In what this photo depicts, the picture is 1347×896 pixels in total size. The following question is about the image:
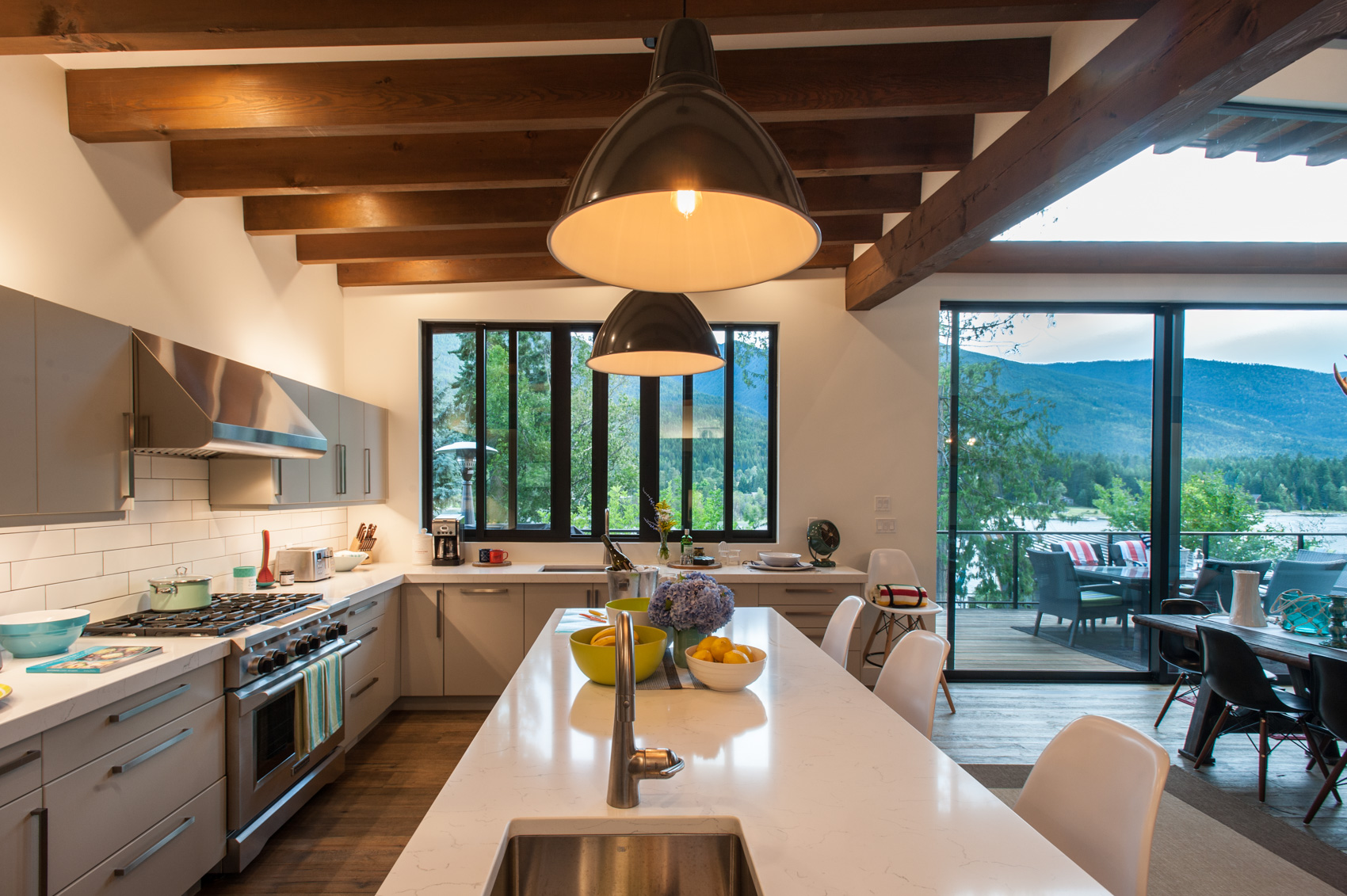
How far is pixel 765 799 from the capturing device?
1263 millimetres

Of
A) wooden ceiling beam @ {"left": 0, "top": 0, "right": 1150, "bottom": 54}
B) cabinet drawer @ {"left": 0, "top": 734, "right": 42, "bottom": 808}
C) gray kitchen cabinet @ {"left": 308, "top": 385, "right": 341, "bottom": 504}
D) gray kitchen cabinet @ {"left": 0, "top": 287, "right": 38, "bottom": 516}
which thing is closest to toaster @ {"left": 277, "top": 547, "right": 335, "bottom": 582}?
gray kitchen cabinet @ {"left": 308, "top": 385, "right": 341, "bottom": 504}

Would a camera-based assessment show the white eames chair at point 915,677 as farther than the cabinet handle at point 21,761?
Yes

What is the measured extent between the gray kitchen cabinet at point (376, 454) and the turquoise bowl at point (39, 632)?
211cm

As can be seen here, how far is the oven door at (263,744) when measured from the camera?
2.46 m

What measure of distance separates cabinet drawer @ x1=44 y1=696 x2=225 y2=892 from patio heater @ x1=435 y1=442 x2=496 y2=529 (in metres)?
2.42

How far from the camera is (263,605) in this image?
289cm

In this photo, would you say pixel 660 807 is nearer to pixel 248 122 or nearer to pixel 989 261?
pixel 248 122

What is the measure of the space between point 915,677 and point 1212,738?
7.81 ft

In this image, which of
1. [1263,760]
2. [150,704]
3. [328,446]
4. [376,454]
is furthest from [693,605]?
[376,454]

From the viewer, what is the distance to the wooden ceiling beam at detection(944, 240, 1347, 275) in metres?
4.51

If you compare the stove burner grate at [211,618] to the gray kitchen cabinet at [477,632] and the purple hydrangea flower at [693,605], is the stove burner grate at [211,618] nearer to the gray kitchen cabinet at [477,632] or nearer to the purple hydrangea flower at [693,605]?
the gray kitchen cabinet at [477,632]

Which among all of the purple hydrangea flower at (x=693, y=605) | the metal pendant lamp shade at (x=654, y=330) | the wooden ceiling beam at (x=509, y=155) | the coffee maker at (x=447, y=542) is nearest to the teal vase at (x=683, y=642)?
the purple hydrangea flower at (x=693, y=605)

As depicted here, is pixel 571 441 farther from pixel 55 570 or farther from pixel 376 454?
pixel 55 570

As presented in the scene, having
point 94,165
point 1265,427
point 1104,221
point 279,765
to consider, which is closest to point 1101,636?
point 1265,427
